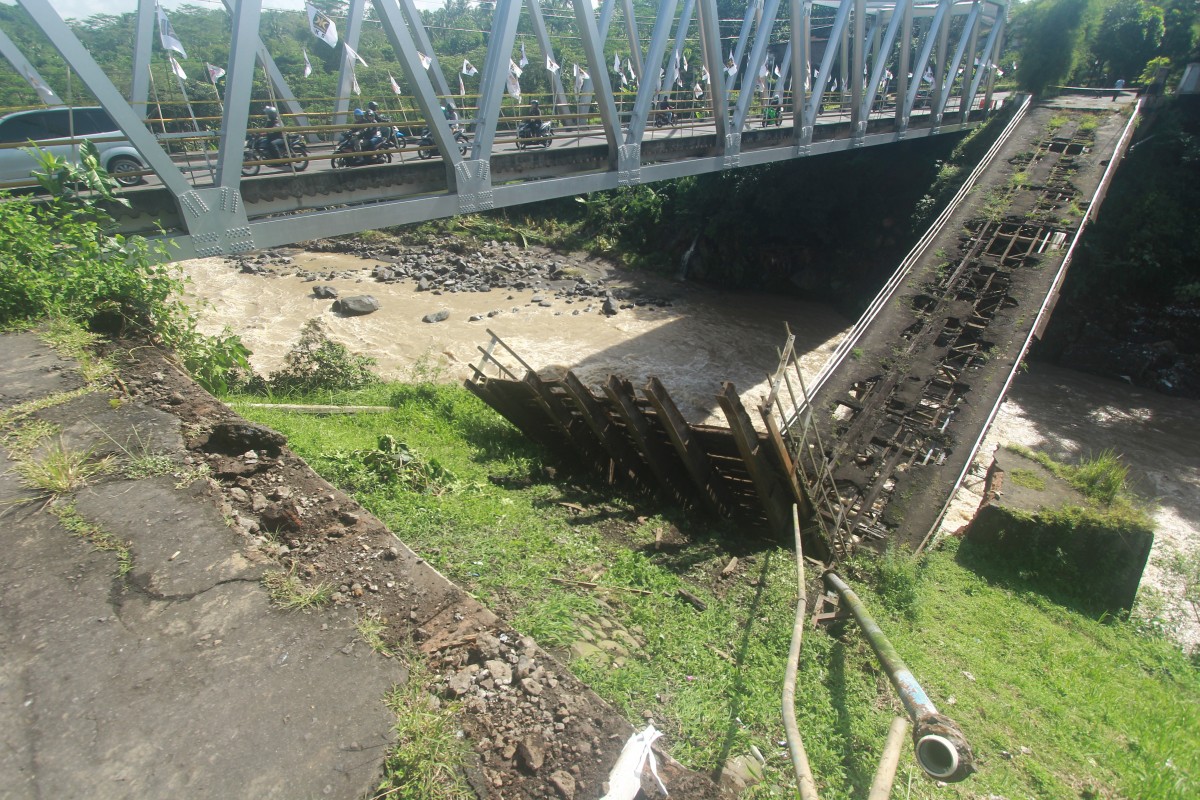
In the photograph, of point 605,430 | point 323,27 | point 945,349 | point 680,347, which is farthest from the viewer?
point 680,347

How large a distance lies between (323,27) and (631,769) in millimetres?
9589

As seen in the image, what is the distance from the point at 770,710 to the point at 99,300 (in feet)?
21.9

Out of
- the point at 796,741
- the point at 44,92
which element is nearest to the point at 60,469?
the point at 796,741

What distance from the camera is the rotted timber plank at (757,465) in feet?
17.6

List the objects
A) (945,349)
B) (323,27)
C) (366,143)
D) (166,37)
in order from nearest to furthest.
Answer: (323,27), (166,37), (945,349), (366,143)

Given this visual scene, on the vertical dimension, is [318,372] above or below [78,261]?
below

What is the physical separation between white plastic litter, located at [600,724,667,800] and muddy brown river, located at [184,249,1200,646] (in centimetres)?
667

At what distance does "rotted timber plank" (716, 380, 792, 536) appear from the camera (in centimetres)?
536

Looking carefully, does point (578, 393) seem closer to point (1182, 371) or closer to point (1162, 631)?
point (1162, 631)

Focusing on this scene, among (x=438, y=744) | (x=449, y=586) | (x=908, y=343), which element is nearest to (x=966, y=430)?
(x=908, y=343)

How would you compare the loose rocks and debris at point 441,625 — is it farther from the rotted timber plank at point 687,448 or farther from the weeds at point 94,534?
the rotted timber plank at point 687,448

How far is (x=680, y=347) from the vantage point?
1706cm

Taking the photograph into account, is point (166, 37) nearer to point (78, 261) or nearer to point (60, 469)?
point (78, 261)

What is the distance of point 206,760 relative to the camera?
242 cm
